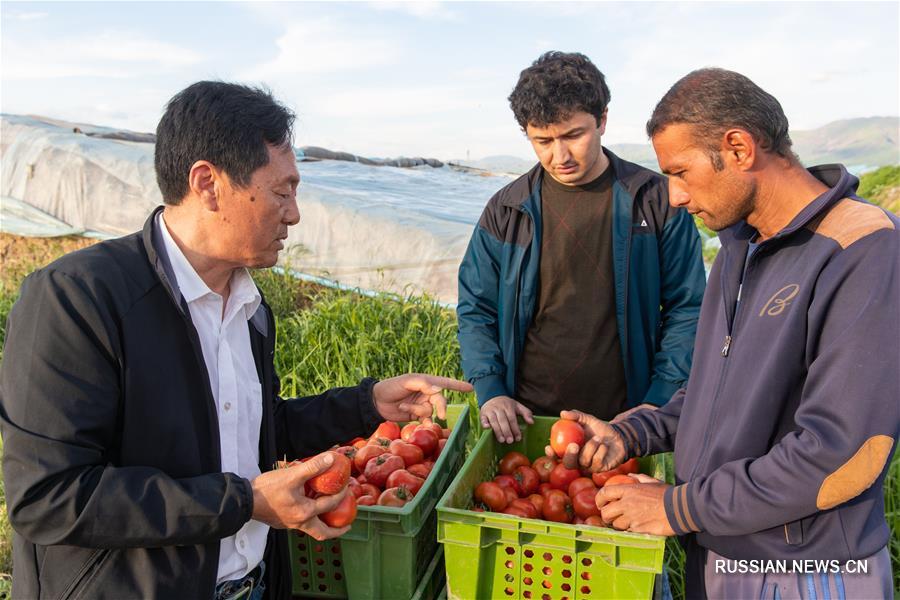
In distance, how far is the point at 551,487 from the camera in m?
2.54

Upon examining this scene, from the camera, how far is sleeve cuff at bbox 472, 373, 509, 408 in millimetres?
2830

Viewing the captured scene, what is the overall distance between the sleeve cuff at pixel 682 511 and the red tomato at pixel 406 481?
2.85ft

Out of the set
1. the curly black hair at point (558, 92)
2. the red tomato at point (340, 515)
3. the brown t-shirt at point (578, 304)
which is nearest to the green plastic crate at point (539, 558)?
the red tomato at point (340, 515)

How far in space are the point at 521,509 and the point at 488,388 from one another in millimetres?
618

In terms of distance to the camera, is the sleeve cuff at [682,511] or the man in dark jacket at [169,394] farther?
the sleeve cuff at [682,511]

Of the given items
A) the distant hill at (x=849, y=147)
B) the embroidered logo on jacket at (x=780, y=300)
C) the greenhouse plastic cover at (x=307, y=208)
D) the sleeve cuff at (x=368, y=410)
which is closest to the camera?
the embroidered logo on jacket at (x=780, y=300)

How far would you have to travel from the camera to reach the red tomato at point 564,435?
7.86 feet

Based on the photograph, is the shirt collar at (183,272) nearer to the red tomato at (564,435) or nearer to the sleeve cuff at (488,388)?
the red tomato at (564,435)

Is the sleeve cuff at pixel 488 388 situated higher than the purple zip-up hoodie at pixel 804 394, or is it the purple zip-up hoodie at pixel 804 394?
the purple zip-up hoodie at pixel 804 394

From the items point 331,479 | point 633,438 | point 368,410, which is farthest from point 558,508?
point 331,479

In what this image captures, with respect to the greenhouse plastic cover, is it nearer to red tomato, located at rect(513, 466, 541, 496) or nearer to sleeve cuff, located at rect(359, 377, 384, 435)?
red tomato, located at rect(513, 466, 541, 496)

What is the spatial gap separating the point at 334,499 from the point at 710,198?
1.17m

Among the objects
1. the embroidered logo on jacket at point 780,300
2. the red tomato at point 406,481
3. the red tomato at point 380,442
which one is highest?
the embroidered logo on jacket at point 780,300

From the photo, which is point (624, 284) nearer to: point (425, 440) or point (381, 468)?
point (425, 440)
